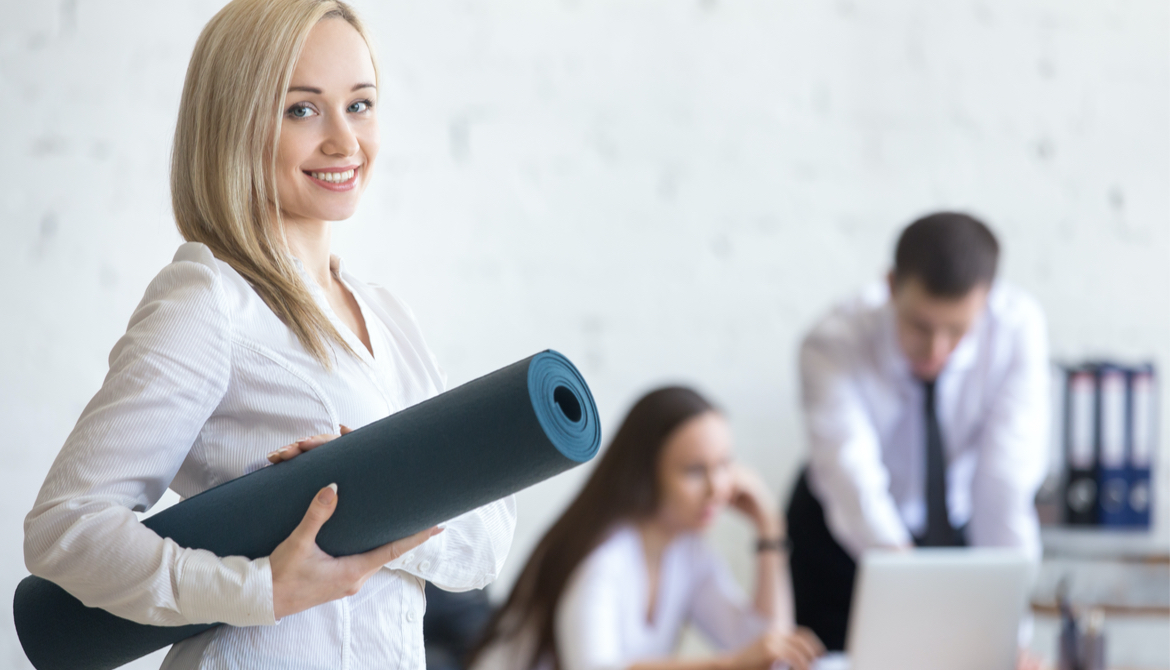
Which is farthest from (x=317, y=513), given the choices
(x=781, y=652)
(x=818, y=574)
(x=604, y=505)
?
(x=818, y=574)

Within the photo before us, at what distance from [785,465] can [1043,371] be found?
869 millimetres

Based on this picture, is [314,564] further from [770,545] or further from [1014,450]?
[1014,450]

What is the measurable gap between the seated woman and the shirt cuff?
1474 millimetres

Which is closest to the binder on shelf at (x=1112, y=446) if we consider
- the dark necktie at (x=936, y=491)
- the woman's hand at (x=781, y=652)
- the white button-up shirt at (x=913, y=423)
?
the white button-up shirt at (x=913, y=423)

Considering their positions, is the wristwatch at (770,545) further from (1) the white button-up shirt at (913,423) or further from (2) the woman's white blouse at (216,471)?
(2) the woman's white blouse at (216,471)

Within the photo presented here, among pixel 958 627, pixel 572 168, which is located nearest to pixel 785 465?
pixel 572 168

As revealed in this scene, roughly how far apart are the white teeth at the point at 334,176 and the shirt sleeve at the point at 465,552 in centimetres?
31

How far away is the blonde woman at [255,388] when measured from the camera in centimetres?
74

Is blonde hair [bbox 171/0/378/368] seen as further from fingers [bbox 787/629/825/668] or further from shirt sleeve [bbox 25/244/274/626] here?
fingers [bbox 787/629/825/668]

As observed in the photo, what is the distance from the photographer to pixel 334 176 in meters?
0.89

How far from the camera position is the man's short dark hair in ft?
7.41

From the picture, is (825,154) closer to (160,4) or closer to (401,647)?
(160,4)

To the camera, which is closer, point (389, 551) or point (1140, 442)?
point (389, 551)

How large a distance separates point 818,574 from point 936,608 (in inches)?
41.1
